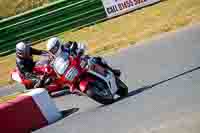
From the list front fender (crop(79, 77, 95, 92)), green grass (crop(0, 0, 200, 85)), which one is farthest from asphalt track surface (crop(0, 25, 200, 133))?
green grass (crop(0, 0, 200, 85))

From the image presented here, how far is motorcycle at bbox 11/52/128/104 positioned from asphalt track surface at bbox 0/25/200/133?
9.4 inches

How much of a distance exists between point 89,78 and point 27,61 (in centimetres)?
373

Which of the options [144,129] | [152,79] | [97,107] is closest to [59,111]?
[97,107]

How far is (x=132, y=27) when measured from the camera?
21.8 meters

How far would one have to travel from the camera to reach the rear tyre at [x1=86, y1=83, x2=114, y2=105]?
39.9 ft

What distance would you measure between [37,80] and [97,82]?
3.75 m

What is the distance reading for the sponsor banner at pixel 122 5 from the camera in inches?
945

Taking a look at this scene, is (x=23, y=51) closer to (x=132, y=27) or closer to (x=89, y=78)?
Result: (x=89, y=78)

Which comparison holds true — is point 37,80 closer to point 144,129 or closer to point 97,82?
point 97,82

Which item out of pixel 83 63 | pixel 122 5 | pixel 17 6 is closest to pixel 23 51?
pixel 83 63

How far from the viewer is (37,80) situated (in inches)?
619

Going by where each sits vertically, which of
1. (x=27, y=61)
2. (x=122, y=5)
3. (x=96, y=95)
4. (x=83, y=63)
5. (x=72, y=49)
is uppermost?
(x=72, y=49)

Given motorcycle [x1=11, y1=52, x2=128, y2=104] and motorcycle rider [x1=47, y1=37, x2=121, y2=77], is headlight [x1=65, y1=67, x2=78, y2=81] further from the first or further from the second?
motorcycle rider [x1=47, y1=37, x2=121, y2=77]

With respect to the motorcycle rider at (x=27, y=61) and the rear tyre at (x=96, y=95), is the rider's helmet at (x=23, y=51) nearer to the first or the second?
the motorcycle rider at (x=27, y=61)
